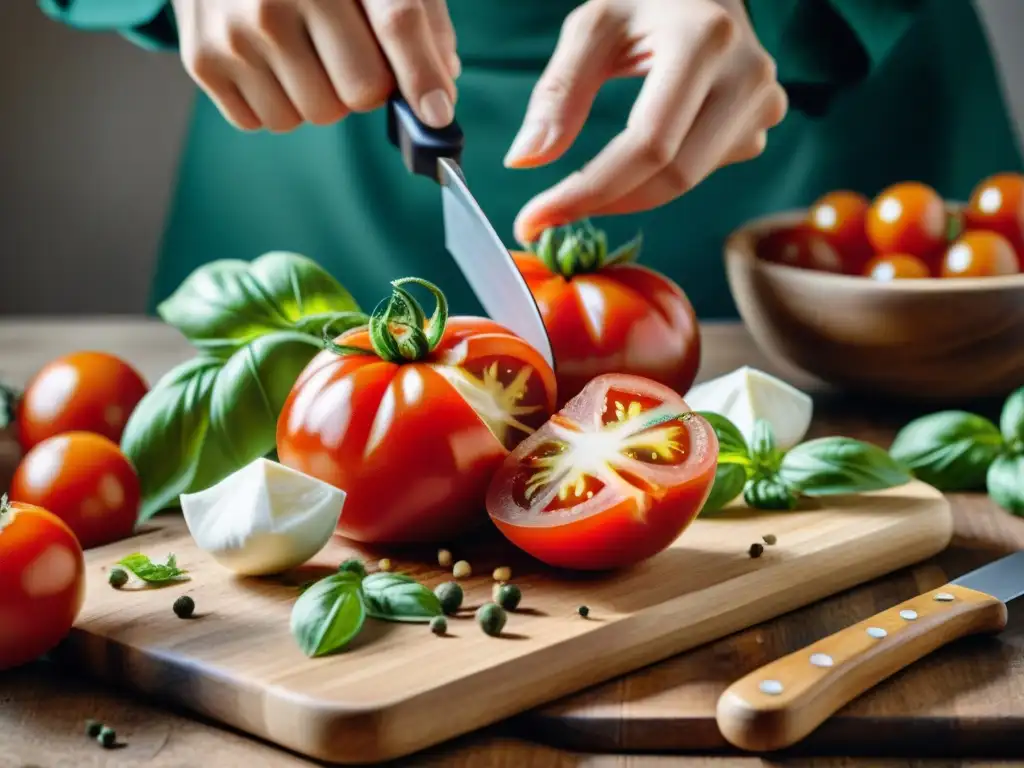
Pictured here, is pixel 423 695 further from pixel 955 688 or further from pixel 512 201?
pixel 512 201

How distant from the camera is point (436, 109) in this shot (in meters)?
1.46

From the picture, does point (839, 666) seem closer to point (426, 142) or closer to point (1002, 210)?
point (426, 142)

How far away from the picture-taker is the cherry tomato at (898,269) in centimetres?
170

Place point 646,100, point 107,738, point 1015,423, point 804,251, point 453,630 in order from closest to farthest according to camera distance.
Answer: point 107,738 < point 453,630 < point 1015,423 < point 646,100 < point 804,251

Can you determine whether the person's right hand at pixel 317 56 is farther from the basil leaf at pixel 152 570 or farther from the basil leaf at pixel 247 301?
the basil leaf at pixel 152 570

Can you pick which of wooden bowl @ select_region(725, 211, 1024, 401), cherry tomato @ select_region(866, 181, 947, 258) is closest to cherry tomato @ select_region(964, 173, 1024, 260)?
cherry tomato @ select_region(866, 181, 947, 258)

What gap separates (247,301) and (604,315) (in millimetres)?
383

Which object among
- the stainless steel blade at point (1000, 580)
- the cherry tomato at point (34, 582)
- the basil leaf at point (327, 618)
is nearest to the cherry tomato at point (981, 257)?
the stainless steel blade at point (1000, 580)

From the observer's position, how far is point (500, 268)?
139 cm

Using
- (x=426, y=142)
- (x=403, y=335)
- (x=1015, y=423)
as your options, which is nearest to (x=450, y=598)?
(x=403, y=335)

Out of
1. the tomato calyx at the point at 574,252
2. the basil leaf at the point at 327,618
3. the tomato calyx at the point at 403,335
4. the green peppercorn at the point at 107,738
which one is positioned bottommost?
the green peppercorn at the point at 107,738

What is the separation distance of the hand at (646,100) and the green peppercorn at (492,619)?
62 centimetres

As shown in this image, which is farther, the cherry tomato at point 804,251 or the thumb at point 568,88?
the cherry tomato at point 804,251

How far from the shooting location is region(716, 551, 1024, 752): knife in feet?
2.90
